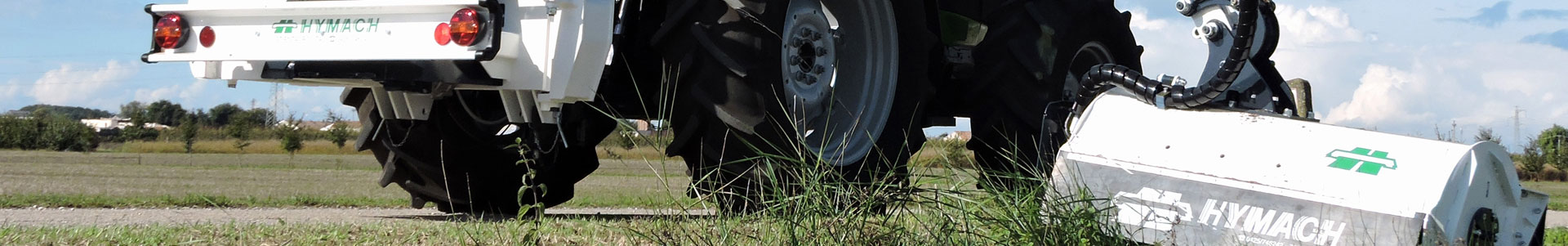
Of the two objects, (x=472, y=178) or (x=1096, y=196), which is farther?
(x=472, y=178)

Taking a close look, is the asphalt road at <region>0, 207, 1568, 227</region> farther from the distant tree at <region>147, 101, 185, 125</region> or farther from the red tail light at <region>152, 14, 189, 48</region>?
the distant tree at <region>147, 101, 185, 125</region>

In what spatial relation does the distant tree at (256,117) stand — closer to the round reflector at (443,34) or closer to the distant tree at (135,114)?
the distant tree at (135,114)

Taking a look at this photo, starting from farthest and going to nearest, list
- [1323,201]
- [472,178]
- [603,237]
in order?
[472,178]
[603,237]
[1323,201]

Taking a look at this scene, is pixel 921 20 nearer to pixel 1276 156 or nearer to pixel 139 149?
pixel 1276 156

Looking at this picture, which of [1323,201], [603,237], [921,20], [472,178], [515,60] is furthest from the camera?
[472,178]

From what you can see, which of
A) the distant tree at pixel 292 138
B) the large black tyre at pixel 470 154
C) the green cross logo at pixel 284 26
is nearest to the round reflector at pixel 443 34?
the green cross logo at pixel 284 26

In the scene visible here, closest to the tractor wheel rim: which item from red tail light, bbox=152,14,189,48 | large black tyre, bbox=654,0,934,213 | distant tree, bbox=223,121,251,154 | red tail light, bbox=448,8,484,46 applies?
large black tyre, bbox=654,0,934,213

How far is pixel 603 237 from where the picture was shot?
4.02 meters

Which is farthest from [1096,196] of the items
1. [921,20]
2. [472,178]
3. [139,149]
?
[139,149]

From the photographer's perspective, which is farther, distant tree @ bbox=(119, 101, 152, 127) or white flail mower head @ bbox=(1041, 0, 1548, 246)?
distant tree @ bbox=(119, 101, 152, 127)

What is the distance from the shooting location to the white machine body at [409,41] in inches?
183

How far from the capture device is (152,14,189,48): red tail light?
17.3 ft

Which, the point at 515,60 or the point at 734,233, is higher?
the point at 515,60

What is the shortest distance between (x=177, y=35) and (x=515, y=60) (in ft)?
4.69
